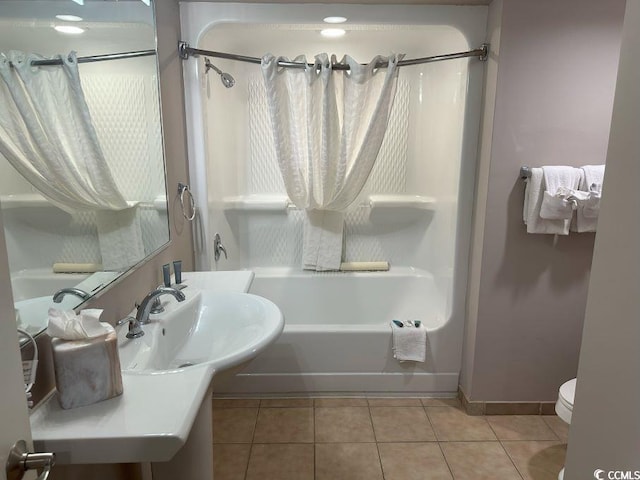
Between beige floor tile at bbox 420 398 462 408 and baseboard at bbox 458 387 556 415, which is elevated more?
baseboard at bbox 458 387 556 415

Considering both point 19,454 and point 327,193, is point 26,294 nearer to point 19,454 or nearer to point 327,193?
point 19,454

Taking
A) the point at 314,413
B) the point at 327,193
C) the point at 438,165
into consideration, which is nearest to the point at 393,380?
the point at 314,413

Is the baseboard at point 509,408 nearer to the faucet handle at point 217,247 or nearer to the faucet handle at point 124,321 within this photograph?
the faucet handle at point 217,247

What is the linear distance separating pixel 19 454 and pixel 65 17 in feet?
3.46

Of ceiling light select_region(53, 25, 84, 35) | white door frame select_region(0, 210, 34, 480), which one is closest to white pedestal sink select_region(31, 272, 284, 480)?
white door frame select_region(0, 210, 34, 480)

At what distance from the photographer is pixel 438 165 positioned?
8.51 ft

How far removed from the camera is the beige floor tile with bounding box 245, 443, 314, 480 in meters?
1.85

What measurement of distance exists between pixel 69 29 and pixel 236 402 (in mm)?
1982

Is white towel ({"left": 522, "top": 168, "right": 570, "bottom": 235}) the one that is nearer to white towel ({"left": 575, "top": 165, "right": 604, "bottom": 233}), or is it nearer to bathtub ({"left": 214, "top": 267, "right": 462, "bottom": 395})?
white towel ({"left": 575, "top": 165, "right": 604, "bottom": 233})

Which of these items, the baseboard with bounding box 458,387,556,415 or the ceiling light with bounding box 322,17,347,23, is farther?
the baseboard with bounding box 458,387,556,415

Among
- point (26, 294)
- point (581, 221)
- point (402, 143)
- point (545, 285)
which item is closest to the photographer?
point (26, 294)

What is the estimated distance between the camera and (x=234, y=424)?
219 cm

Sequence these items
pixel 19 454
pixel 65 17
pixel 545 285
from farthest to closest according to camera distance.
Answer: pixel 545 285, pixel 65 17, pixel 19 454

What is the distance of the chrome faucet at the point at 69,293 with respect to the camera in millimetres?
1037
